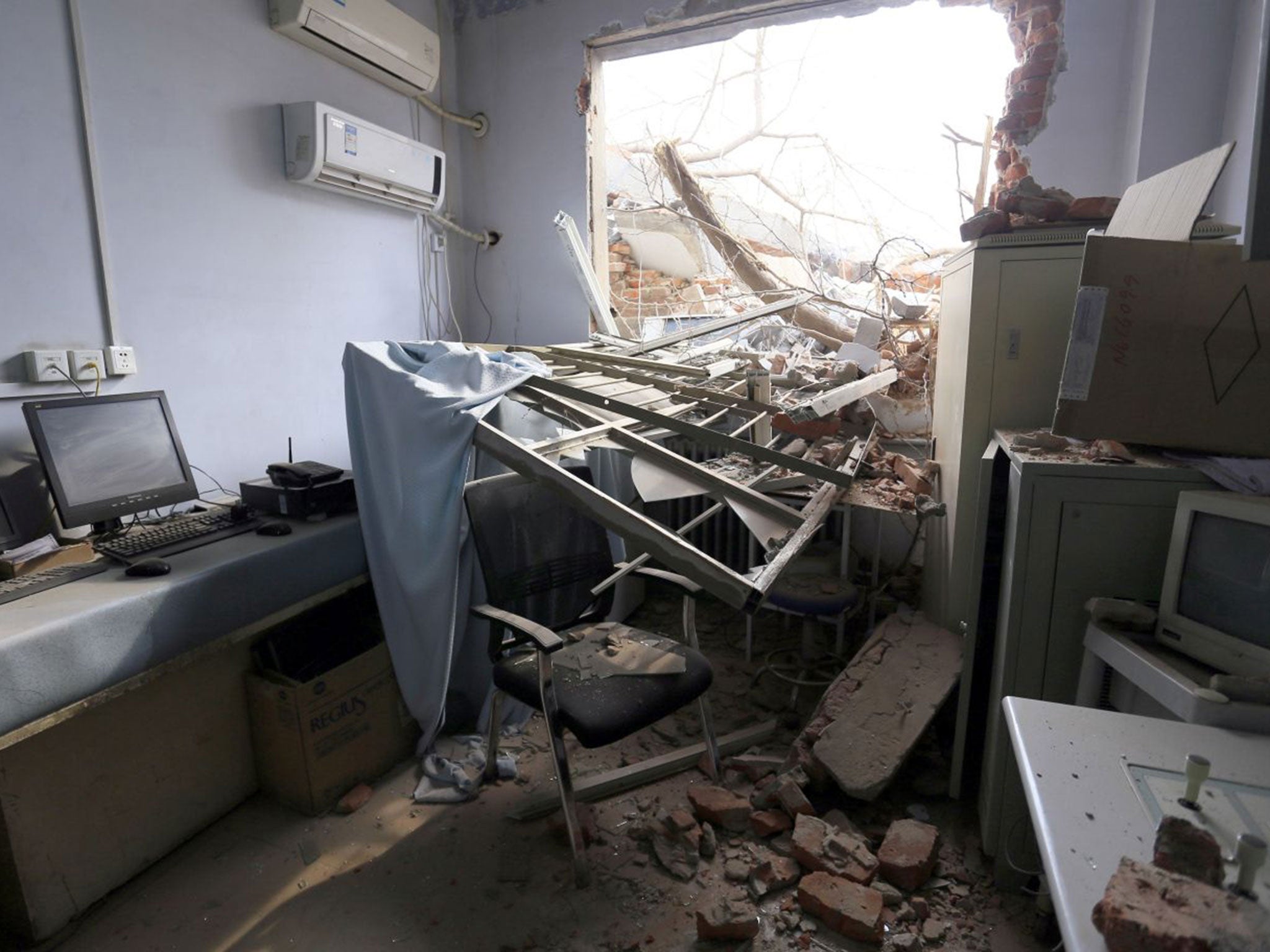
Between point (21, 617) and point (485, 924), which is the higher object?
point (21, 617)

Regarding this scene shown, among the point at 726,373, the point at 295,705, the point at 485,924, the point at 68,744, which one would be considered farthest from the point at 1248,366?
the point at 68,744

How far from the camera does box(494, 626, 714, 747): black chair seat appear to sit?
5.64 feet

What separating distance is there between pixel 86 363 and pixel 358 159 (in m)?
1.41

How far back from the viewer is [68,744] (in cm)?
162

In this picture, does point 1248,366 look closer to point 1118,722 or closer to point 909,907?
point 1118,722

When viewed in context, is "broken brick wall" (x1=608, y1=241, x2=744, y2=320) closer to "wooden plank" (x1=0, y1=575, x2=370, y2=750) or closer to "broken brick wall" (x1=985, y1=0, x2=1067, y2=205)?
"broken brick wall" (x1=985, y1=0, x2=1067, y2=205)

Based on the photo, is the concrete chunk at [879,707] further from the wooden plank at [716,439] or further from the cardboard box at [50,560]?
the cardboard box at [50,560]

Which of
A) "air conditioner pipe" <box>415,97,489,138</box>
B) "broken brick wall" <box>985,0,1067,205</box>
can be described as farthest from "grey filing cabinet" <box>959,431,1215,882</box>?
"air conditioner pipe" <box>415,97,489,138</box>

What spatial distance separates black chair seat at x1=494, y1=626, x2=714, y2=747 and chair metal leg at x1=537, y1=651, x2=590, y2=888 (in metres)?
0.03

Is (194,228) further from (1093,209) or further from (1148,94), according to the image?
(1148,94)

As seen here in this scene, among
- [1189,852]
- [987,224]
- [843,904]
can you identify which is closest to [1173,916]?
[1189,852]

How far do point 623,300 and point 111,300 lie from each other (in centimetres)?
312

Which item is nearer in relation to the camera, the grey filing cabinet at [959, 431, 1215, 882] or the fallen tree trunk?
the grey filing cabinet at [959, 431, 1215, 882]

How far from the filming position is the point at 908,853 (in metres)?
1.76
